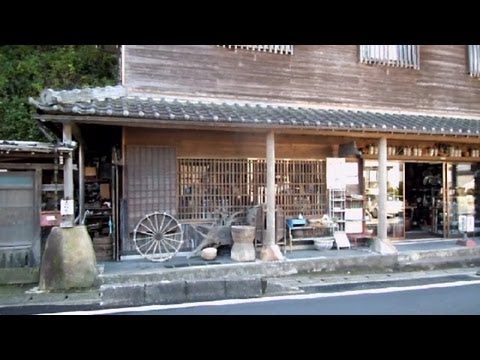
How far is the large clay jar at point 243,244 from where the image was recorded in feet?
29.9

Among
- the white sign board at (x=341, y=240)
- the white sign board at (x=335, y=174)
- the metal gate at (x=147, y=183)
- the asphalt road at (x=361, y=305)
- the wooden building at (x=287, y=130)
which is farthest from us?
the white sign board at (x=335, y=174)

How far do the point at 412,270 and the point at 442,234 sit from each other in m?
3.79

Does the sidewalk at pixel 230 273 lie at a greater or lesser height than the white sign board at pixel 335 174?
lesser

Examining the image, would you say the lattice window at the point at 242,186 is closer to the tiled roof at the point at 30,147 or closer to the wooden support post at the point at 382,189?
the wooden support post at the point at 382,189

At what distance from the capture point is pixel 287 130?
934 centimetres

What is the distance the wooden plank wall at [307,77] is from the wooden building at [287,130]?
31mm

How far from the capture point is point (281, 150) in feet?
35.8

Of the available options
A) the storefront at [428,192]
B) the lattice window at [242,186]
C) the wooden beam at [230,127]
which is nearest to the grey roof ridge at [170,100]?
the wooden beam at [230,127]

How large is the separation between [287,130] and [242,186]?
6.60ft

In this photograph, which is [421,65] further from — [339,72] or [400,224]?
[400,224]

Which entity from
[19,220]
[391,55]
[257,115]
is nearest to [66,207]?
[19,220]

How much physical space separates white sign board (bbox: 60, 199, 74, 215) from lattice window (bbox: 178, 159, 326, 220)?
2.86 m

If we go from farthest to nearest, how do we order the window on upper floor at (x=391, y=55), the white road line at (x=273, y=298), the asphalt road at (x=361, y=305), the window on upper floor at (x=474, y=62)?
the window on upper floor at (x=474, y=62) < the window on upper floor at (x=391, y=55) < the white road line at (x=273, y=298) < the asphalt road at (x=361, y=305)

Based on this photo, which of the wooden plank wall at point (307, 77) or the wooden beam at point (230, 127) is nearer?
the wooden beam at point (230, 127)
